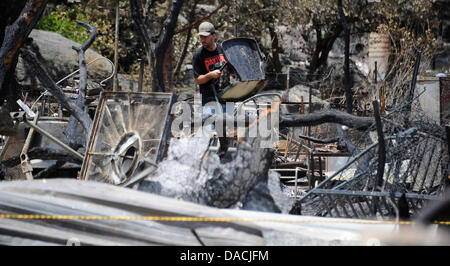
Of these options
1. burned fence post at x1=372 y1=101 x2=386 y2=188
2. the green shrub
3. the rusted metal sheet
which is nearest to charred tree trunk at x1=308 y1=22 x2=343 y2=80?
the green shrub

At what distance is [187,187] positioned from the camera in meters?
4.48

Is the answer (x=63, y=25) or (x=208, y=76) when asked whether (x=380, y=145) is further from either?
(x=63, y=25)

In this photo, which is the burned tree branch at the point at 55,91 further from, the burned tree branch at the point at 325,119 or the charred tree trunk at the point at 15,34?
the burned tree branch at the point at 325,119

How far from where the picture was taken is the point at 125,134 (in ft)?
18.4

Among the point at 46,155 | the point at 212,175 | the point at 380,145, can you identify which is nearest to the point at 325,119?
the point at 380,145

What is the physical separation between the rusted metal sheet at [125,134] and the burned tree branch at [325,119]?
1302 mm

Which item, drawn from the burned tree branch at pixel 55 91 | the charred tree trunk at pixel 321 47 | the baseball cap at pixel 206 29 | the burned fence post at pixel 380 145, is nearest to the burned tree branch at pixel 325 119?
the baseball cap at pixel 206 29

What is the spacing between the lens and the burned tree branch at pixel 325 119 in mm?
6098

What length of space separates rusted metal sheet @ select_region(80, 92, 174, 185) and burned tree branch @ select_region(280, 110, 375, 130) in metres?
1.30

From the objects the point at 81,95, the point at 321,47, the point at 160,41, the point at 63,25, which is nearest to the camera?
the point at 81,95

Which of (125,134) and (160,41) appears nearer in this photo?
(125,134)

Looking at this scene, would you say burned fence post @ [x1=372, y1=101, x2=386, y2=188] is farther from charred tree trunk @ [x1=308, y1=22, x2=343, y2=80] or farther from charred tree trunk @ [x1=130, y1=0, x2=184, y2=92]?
charred tree trunk @ [x1=308, y1=22, x2=343, y2=80]

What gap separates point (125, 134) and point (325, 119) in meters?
2.03
